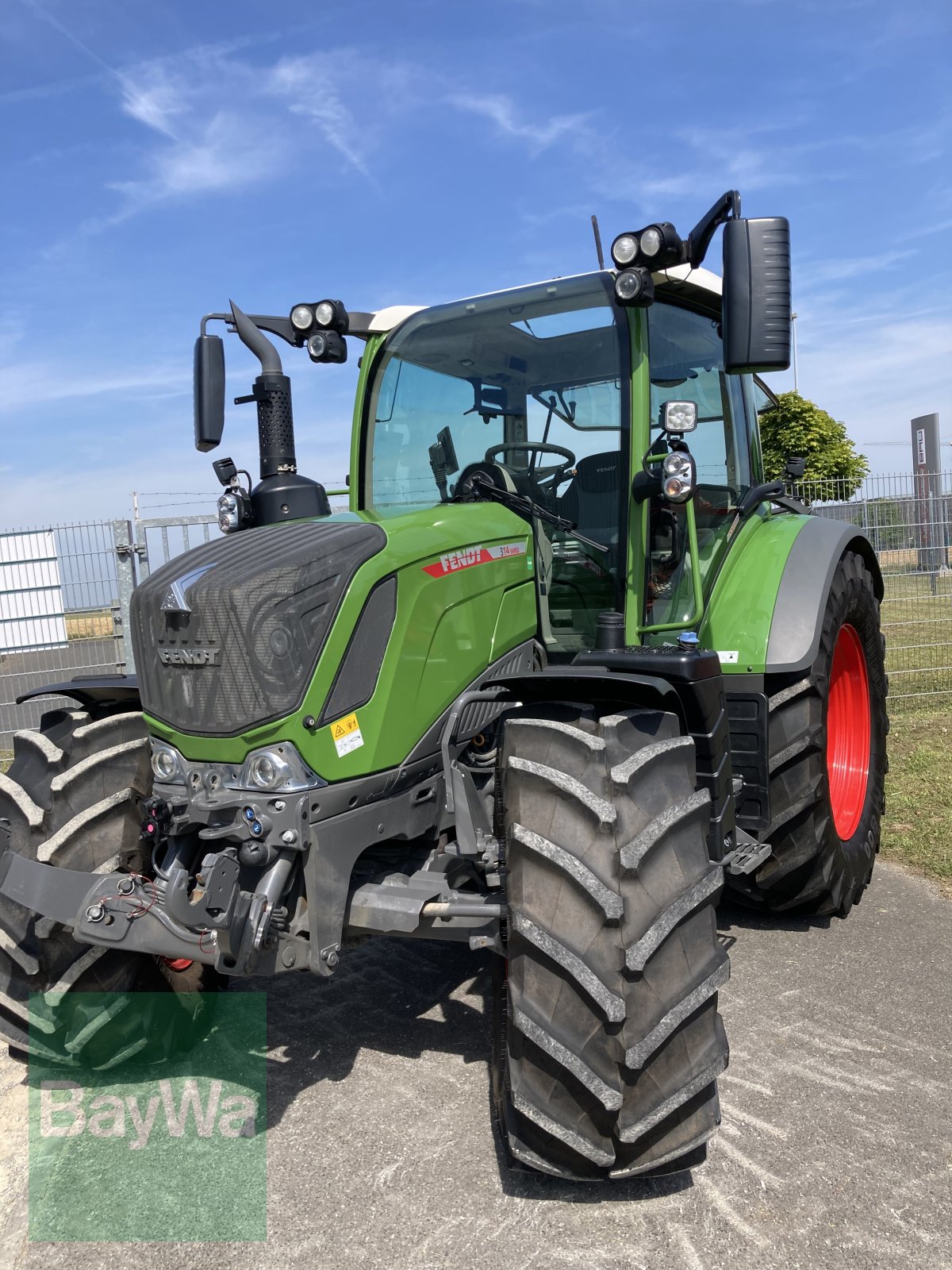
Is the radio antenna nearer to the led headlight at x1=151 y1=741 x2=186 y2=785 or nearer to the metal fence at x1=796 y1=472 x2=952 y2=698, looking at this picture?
the led headlight at x1=151 y1=741 x2=186 y2=785

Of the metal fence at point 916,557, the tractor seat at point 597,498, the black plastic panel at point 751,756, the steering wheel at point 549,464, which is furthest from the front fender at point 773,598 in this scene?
the metal fence at point 916,557

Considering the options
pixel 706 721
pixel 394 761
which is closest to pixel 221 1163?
pixel 394 761

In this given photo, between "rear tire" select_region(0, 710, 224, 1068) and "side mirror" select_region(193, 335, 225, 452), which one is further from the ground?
"side mirror" select_region(193, 335, 225, 452)

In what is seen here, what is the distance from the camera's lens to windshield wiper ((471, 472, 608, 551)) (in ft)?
12.3

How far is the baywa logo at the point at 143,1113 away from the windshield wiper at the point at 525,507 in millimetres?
2143

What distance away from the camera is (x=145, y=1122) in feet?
10.0

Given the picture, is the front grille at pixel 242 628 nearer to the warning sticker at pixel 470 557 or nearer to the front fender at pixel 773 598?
the warning sticker at pixel 470 557

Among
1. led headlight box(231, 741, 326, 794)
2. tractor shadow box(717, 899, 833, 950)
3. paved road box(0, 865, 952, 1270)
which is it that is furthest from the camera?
tractor shadow box(717, 899, 833, 950)

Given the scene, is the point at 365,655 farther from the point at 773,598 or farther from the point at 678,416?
the point at 773,598

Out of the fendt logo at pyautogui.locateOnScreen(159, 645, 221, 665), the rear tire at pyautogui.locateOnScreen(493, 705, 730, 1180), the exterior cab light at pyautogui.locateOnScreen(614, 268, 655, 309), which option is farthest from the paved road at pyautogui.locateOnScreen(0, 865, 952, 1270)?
the exterior cab light at pyautogui.locateOnScreen(614, 268, 655, 309)

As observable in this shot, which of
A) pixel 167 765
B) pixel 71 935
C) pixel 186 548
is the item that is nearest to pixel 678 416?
pixel 167 765

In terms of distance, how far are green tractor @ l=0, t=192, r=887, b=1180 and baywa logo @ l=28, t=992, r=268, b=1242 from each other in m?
0.04

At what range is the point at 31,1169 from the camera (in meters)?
2.86

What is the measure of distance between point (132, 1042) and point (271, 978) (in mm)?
796
